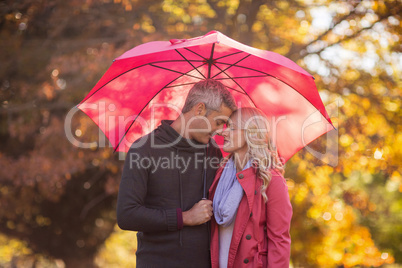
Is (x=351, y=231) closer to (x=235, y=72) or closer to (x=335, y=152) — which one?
(x=335, y=152)

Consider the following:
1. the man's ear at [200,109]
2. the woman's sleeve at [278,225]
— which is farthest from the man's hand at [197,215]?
the man's ear at [200,109]

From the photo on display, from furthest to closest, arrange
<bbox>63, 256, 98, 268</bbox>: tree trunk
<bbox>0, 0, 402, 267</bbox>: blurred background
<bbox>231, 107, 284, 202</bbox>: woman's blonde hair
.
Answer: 1. <bbox>63, 256, 98, 268</bbox>: tree trunk
2. <bbox>0, 0, 402, 267</bbox>: blurred background
3. <bbox>231, 107, 284, 202</bbox>: woman's blonde hair

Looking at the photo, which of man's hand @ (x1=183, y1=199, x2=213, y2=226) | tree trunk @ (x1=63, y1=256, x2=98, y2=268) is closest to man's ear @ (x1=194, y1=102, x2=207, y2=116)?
man's hand @ (x1=183, y1=199, x2=213, y2=226)

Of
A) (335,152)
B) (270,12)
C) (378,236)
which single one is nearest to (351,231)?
(335,152)

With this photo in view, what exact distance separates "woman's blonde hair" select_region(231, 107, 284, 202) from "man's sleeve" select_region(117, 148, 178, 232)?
0.71 meters

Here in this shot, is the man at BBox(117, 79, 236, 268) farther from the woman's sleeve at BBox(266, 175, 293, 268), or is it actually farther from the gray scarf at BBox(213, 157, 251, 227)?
the woman's sleeve at BBox(266, 175, 293, 268)

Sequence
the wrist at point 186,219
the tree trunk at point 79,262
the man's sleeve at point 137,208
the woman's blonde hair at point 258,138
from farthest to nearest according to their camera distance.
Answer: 1. the tree trunk at point 79,262
2. the woman's blonde hair at point 258,138
3. the wrist at point 186,219
4. the man's sleeve at point 137,208

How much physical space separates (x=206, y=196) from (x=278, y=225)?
1.83ft

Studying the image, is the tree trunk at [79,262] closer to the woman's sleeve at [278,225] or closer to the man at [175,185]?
the man at [175,185]

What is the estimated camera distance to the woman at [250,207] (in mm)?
2543

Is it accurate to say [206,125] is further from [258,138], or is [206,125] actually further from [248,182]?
[248,182]

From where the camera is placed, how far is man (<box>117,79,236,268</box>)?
247cm

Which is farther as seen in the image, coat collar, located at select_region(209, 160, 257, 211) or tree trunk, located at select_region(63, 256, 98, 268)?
tree trunk, located at select_region(63, 256, 98, 268)

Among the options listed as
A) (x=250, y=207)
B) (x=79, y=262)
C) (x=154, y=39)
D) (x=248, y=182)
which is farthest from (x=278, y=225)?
(x=79, y=262)
